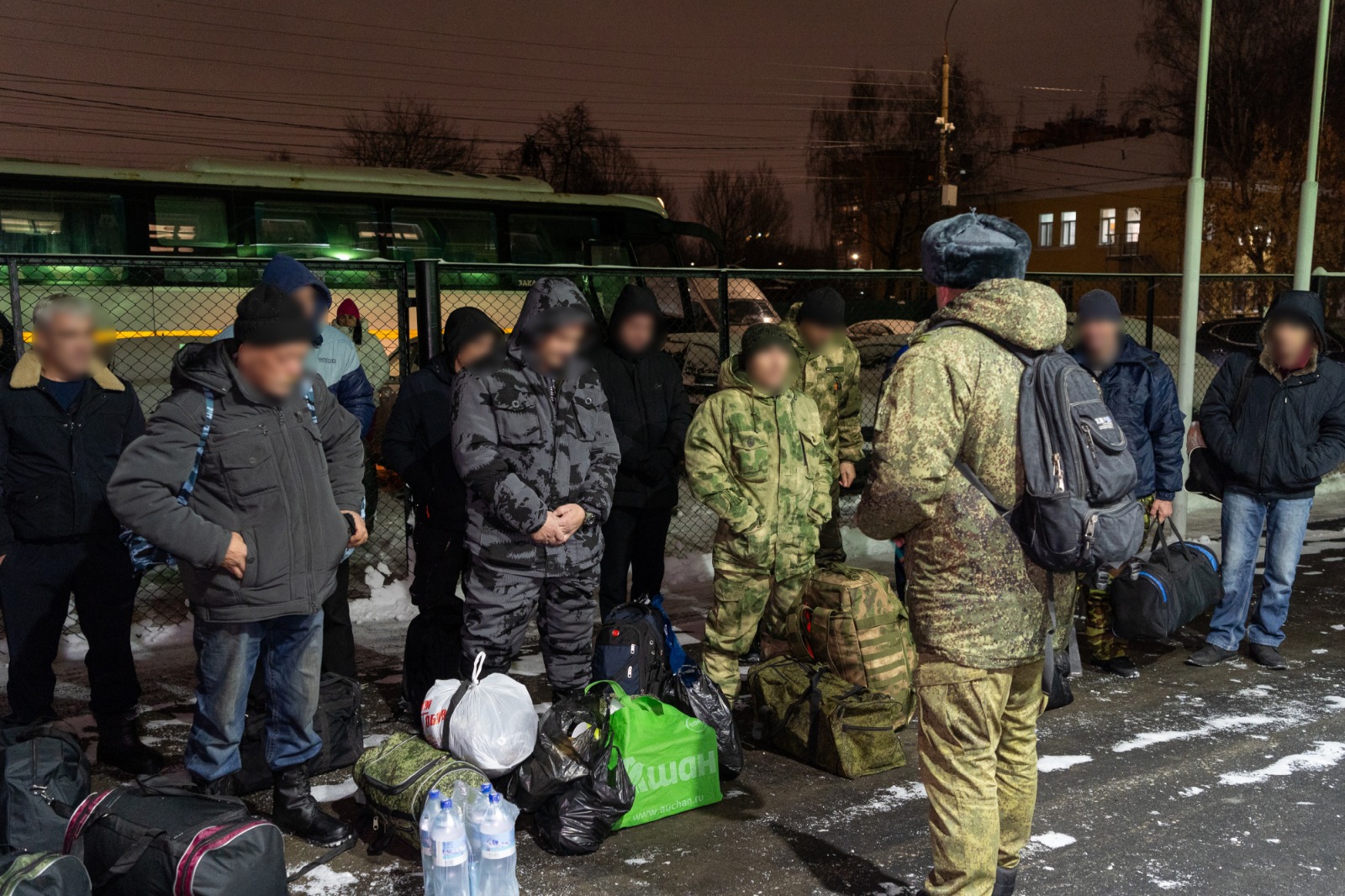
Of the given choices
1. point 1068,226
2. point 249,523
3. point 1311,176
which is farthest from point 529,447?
point 1068,226

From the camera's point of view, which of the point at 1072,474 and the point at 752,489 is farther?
the point at 752,489

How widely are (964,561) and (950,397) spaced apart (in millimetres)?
458

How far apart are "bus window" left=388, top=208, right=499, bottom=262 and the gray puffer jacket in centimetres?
1098

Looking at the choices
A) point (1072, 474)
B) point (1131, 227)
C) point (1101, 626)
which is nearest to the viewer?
point (1072, 474)

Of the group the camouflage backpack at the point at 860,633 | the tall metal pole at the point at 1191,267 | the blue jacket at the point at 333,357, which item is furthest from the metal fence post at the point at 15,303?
the tall metal pole at the point at 1191,267

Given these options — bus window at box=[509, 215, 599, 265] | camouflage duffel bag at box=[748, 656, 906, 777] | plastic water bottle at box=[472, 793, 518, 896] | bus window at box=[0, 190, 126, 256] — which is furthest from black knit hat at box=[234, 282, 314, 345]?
bus window at box=[509, 215, 599, 265]

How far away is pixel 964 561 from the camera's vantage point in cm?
281

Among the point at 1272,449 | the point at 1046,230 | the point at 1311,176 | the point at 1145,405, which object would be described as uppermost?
the point at 1046,230

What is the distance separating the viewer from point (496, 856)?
9.91 ft

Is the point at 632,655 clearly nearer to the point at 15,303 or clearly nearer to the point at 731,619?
the point at 731,619

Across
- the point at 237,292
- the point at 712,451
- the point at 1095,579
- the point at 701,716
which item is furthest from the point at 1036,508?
the point at 237,292

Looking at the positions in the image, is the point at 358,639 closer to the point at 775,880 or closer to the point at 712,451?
the point at 712,451

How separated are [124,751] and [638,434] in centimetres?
264

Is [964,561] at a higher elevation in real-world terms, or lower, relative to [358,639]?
higher
